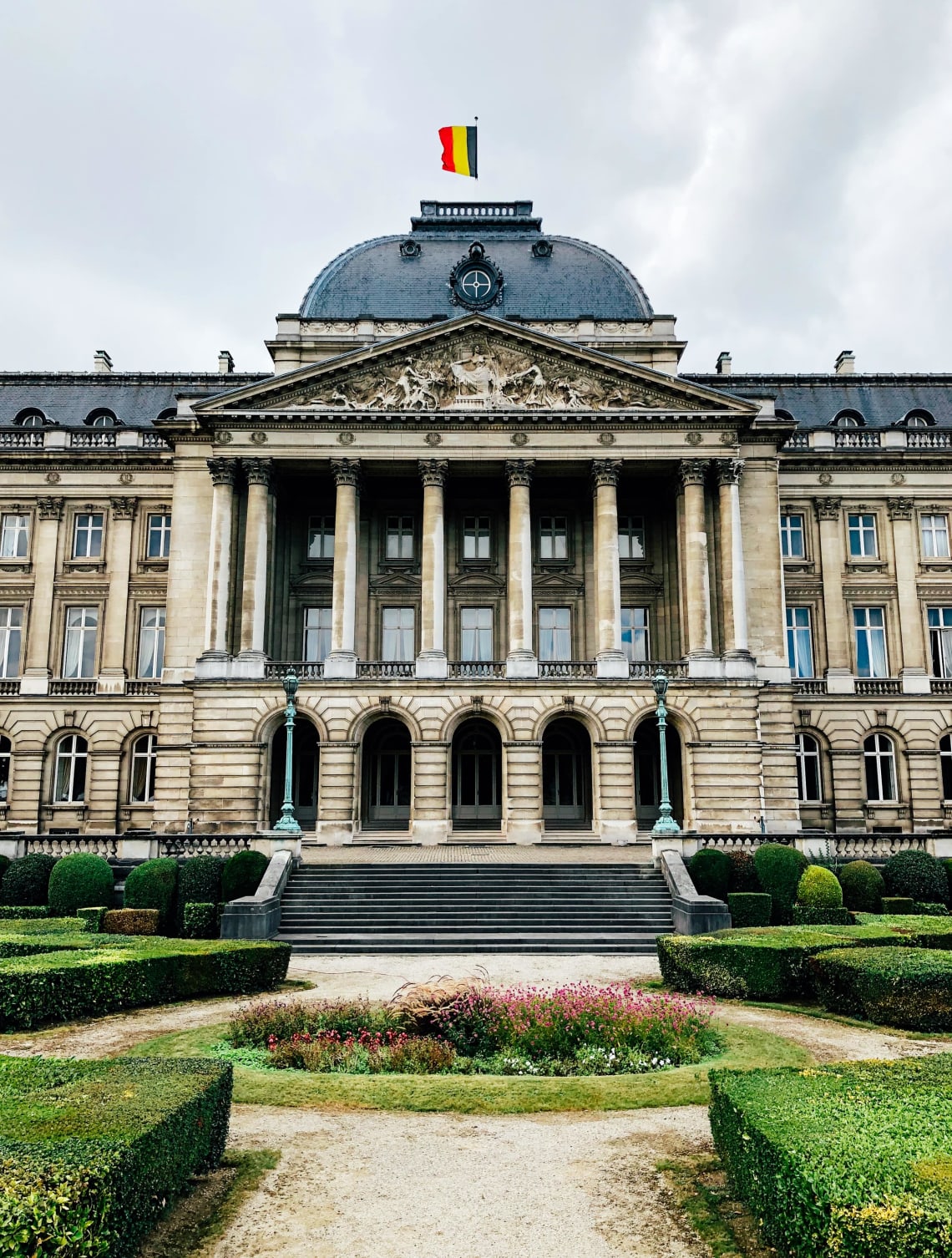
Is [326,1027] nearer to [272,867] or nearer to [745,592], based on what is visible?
[272,867]

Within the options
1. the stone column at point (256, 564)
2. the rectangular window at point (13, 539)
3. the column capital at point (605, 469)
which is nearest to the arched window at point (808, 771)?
the column capital at point (605, 469)

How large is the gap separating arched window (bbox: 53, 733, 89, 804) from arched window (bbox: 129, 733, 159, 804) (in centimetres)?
226

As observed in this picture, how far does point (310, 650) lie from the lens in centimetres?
4616

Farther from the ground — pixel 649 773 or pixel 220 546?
pixel 220 546

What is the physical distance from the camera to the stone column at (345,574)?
41.6 metres

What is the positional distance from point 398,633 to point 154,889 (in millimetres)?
20558

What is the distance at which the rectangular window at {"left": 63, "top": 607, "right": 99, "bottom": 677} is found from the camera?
162 feet

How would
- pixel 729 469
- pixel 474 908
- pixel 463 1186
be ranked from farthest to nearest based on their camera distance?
pixel 729 469 → pixel 474 908 → pixel 463 1186

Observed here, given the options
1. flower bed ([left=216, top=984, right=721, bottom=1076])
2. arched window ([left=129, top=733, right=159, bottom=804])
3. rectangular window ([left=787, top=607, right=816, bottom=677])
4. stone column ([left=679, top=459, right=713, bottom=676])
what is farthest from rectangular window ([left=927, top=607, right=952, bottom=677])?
flower bed ([left=216, top=984, right=721, bottom=1076])

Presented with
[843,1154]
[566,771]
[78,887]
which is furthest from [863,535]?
[843,1154]

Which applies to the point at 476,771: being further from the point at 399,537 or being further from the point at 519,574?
the point at 399,537

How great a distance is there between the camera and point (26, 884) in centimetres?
3030

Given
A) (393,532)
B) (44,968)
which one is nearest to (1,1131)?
(44,968)

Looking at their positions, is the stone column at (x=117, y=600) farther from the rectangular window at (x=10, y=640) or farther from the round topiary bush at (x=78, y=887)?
the round topiary bush at (x=78, y=887)
